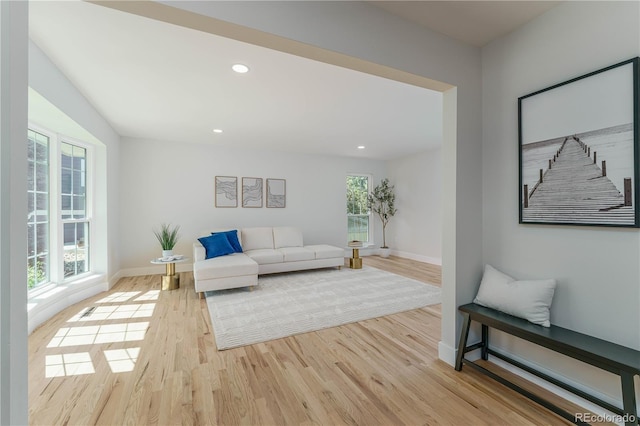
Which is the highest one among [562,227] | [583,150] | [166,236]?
[583,150]

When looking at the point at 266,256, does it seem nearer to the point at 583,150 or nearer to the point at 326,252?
the point at 326,252

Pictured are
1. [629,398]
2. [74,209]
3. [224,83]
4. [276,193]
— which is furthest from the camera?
[276,193]

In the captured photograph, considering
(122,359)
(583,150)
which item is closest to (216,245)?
(122,359)

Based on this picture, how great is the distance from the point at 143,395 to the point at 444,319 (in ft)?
7.33

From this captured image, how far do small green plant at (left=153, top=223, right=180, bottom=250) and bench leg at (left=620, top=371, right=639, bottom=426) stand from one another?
15.9 ft

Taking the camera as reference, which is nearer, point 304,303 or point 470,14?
point 470,14

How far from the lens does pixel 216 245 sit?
4.42m

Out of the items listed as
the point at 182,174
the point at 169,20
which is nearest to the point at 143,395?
the point at 169,20

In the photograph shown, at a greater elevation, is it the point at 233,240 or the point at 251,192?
the point at 251,192

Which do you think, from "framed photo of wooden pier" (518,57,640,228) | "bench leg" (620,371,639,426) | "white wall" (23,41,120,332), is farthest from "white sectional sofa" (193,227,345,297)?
"bench leg" (620,371,639,426)

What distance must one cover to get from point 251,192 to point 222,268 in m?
2.31

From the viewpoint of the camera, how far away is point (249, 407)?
1.65 meters

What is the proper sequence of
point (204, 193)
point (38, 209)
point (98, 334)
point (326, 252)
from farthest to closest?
point (204, 193) < point (326, 252) < point (38, 209) < point (98, 334)

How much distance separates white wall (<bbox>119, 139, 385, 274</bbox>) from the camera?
4.82 meters
